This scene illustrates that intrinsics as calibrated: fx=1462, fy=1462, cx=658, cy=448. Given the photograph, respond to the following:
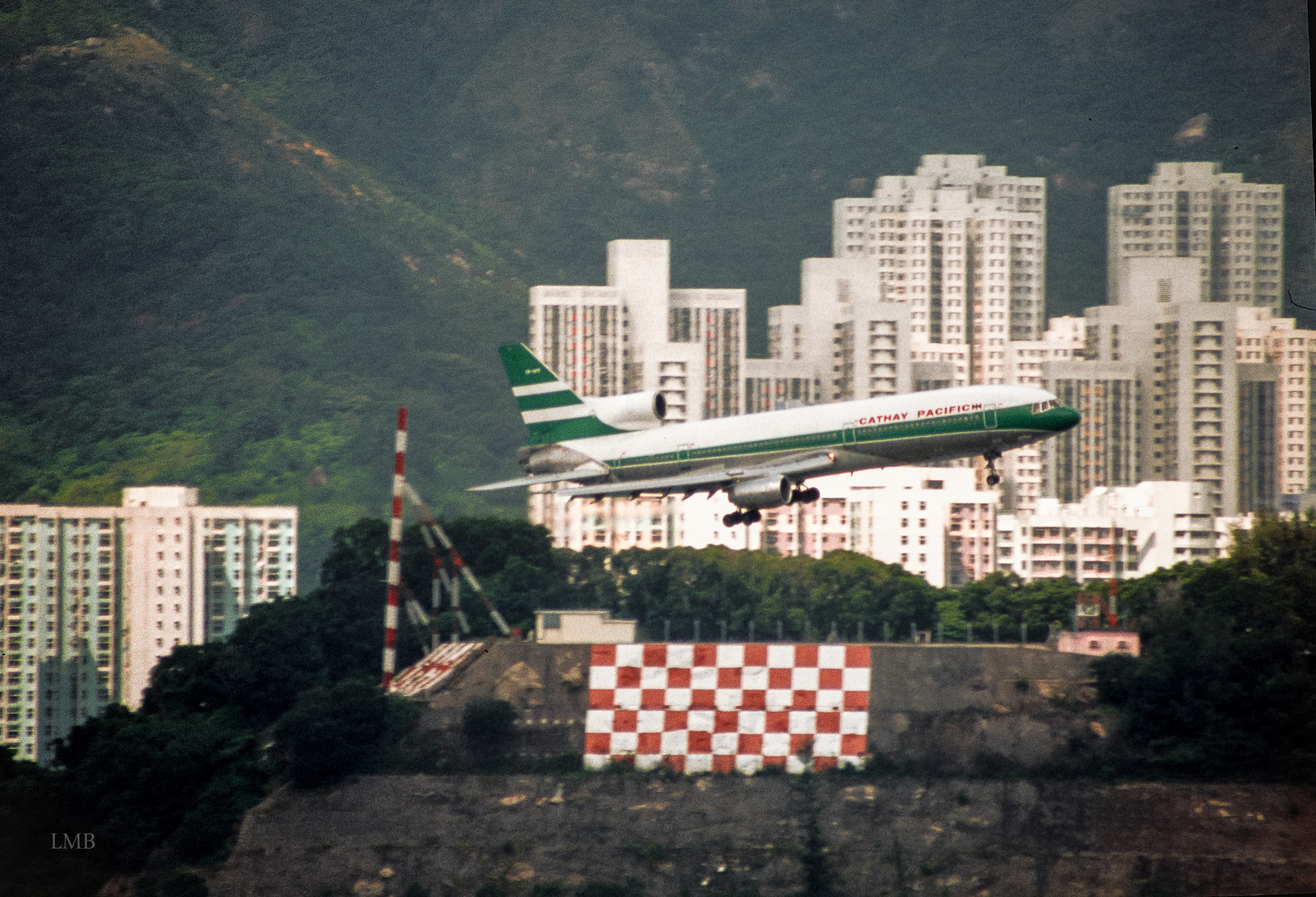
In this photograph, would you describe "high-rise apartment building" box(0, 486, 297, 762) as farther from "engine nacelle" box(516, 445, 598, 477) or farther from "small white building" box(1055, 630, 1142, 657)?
"small white building" box(1055, 630, 1142, 657)

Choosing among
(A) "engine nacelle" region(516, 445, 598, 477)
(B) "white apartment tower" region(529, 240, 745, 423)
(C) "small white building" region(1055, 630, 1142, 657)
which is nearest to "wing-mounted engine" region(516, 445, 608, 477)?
(A) "engine nacelle" region(516, 445, 598, 477)

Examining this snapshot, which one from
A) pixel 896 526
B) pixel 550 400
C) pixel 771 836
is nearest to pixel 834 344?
pixel 896 526

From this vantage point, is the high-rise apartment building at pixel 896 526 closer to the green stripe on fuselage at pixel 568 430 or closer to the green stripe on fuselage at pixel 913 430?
the green stripe on fuselage at pixel 568 430

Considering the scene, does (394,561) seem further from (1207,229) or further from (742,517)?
(1207,229)

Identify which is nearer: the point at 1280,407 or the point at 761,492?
the point at 761,492

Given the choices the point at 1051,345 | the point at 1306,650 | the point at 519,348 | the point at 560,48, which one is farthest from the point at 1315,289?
the point at 519,348

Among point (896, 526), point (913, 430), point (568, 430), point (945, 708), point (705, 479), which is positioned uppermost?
point (568, 430)
